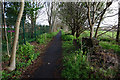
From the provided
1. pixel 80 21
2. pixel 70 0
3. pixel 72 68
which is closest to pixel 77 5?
pixel 70 0

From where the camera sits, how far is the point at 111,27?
4906mm

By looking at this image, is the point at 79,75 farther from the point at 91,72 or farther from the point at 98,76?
the point at 98,76

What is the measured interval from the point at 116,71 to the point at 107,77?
0.49 m

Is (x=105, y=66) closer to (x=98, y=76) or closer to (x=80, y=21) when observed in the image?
(x=98, y=76)

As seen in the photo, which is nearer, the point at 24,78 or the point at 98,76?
the point at 98,76

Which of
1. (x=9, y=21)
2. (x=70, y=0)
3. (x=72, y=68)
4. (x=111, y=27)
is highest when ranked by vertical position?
(x=70, y=0)

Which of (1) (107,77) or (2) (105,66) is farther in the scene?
(2) (105,66)

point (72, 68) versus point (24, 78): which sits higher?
point (72, 68)

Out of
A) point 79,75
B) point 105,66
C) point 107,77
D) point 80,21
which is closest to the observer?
point 107,77

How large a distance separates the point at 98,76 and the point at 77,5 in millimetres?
7860

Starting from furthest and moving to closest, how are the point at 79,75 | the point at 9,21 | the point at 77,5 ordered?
the point at 77,5, the point at 9,21, the point at 79,75

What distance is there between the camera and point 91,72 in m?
2.55

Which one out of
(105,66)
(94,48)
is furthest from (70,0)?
(105,66)

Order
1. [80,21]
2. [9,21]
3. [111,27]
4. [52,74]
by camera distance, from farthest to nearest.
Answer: [80,21], [111,27], [9,21], [52,74]
